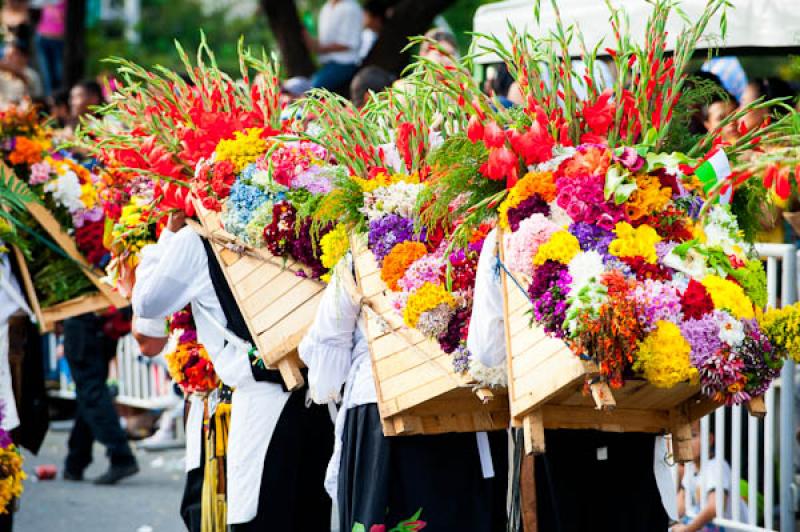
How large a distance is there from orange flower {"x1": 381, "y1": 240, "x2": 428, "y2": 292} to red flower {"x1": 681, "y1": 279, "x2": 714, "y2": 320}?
1.20 m

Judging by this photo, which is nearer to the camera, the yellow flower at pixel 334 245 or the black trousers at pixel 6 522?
the yellow flower at pixel 334 245

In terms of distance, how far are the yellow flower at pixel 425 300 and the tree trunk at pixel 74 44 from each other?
40.1 feet

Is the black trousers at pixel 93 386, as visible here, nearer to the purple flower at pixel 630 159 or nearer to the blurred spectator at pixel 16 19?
the purple flower at pixel 630 159

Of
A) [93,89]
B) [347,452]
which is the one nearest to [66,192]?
[347,452]

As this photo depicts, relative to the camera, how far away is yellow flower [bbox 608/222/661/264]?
423 centimetres

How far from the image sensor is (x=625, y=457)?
16.2ft

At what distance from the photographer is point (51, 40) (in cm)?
1852

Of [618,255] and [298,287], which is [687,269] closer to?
[618,255]

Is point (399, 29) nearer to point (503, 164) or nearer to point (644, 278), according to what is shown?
point (503, 164)

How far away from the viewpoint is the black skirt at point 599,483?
4.90m

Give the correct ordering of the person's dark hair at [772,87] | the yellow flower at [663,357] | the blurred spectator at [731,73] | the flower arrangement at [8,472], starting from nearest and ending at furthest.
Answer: the yellow flower at [663,357] → the flower arrangement at [8,472] → the person's dark hair at [772,87] → the blurred spectator at [731,73]

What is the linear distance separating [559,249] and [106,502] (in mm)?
5266

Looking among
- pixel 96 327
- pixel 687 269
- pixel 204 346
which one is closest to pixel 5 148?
pixel 96 327

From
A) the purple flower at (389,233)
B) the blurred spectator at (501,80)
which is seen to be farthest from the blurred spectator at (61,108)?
the purple flower at (389,233)
